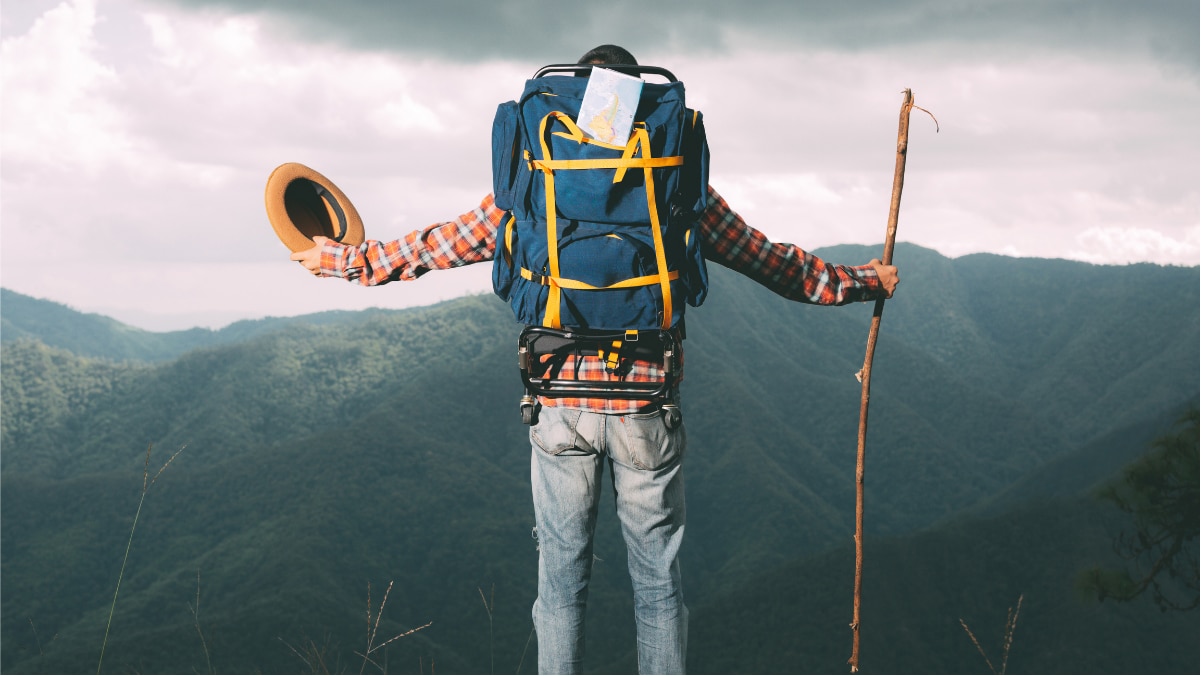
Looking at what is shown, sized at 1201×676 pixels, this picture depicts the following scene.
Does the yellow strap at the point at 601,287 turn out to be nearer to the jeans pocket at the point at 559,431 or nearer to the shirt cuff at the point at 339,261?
the jeans pocket at the point at 559,431

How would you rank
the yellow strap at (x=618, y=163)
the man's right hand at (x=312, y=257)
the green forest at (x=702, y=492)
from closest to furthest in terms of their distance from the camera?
the yellow strap at (x=618, y=163) < the man's right hand at (x=312, y=257) < the green forest at (x=702, y=492)

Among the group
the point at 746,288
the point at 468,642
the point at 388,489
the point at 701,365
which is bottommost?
the point at 468,642

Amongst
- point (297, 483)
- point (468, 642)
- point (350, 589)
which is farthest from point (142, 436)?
point (468, 642)

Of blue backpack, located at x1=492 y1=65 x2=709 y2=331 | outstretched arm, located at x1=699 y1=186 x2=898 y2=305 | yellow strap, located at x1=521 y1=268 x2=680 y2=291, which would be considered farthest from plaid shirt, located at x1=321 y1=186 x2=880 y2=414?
yellow strap, located at x1=521 y1=268 x2=680 y2=291

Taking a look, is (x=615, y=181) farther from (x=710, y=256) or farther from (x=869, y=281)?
(x=869, y=281)

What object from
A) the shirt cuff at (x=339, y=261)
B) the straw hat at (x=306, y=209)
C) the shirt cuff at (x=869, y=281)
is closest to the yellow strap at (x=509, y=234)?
the shirt cuff at (x=339, y=261)

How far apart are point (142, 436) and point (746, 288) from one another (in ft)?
249

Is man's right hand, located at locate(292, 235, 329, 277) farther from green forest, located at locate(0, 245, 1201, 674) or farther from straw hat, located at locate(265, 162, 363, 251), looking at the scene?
green forest, located at locate(0, 245, 1201, 674)

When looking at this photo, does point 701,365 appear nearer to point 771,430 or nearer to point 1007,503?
point 771,430

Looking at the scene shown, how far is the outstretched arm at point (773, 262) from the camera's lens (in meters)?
3.31

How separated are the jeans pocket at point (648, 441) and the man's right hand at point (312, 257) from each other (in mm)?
→ 1422

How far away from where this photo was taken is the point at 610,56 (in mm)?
3275

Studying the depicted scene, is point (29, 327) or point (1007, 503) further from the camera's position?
point (29, 327)

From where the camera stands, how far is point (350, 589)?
61.8m
